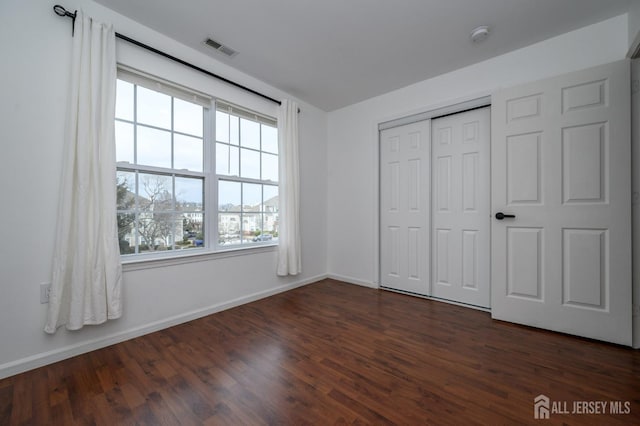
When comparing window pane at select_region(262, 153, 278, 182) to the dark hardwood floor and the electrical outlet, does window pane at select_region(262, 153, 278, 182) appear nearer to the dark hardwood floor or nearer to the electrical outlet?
the dark hardwood floor

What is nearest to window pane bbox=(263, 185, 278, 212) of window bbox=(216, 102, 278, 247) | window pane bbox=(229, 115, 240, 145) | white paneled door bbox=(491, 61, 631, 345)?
window bbox=(216, 102, 278, 247)

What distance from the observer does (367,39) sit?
2.38 meters

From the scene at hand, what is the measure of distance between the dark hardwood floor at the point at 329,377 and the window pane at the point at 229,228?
0.90m

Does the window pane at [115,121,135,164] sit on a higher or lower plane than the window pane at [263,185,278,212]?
higher

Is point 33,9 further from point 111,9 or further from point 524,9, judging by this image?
point 524,9

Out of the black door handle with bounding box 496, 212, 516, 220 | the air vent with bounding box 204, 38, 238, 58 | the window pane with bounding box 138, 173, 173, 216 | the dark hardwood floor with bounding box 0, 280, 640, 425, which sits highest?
the air vent with bounding box 204, 38, 238, 58

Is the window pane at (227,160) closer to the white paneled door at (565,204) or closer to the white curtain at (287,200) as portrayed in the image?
the white curtain at (287,200)

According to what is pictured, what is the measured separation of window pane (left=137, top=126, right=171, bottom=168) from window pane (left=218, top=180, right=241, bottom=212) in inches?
22.7

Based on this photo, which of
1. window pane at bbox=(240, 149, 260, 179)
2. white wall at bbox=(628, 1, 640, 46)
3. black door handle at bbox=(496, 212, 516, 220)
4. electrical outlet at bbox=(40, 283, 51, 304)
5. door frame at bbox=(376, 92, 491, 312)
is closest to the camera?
electrical outlet at bbox=(40, 283, 51, 304)

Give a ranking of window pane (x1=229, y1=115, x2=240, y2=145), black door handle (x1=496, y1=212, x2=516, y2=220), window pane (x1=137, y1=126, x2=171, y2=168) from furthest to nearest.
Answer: window pane (x1=229, y1=115, x2=240, y2=145), black door handle (x1=496, y1=212, x2=516, y2=220), window pane (x1=137, y1=126, x2=171, y2=168)

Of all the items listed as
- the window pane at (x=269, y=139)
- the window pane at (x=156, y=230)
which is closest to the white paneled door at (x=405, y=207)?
the window pane at (x=269, y=139)

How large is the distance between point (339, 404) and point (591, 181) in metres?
2.64

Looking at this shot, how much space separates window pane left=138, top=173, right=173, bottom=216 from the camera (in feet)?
7.50

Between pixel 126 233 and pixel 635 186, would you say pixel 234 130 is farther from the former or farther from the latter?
pixel 635 186
